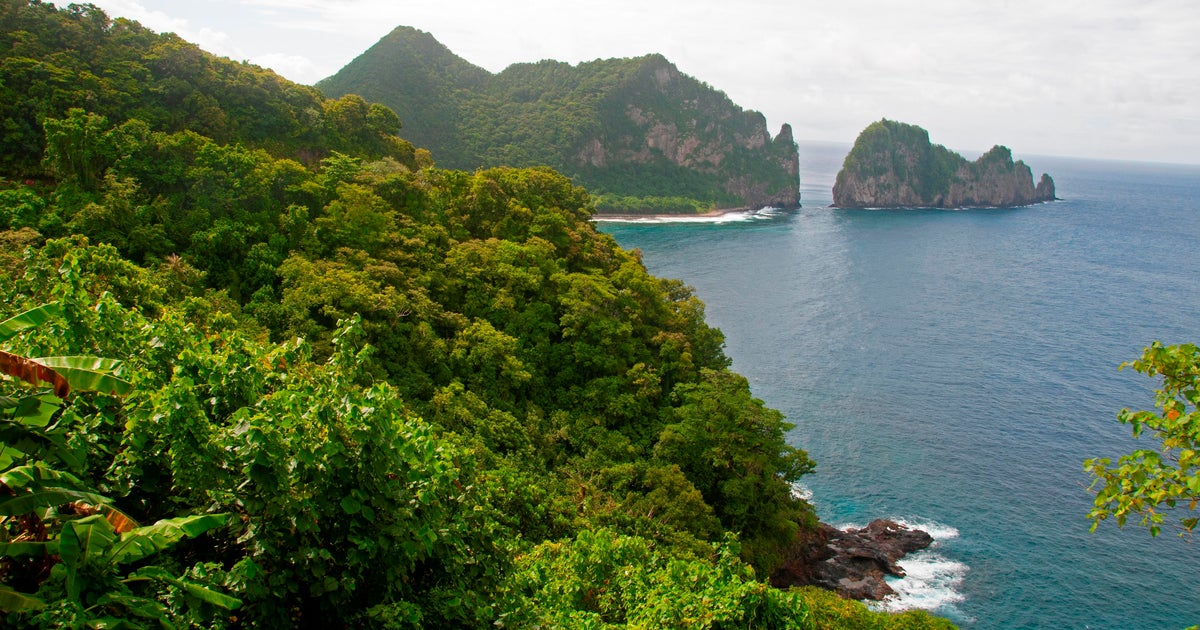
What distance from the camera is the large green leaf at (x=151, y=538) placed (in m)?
6.24

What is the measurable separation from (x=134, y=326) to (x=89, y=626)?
6502 millimetres

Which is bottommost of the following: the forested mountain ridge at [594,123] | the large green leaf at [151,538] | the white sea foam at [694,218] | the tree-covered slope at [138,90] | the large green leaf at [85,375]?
the large green leaf at [151,538]

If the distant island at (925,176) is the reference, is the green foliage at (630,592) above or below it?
below

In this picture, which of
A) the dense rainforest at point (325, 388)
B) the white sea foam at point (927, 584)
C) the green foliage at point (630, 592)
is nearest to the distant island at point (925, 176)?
the dense rainforest at point (325, 388)

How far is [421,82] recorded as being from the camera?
138 meters

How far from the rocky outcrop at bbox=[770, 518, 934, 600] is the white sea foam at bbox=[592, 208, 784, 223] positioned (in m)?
93.5

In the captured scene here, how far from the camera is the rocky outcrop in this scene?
3092 cm

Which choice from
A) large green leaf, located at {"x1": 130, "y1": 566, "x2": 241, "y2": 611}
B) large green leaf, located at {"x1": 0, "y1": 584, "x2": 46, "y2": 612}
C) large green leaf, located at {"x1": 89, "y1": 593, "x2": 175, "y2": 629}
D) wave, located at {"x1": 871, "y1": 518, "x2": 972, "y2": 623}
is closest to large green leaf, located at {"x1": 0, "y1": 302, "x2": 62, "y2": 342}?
large green leaf, located at {"x1": 0, "y1": 584, "x2": 46, "y2": 612}

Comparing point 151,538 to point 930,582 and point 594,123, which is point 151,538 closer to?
point 930,582

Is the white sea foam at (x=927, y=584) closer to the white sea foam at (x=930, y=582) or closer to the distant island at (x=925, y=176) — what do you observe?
the white sea foam at (x=930, y=582)

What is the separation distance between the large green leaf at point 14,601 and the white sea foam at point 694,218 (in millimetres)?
119073

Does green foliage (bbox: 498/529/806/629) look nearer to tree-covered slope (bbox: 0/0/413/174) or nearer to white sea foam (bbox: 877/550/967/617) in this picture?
white sea foam (bbox: 877/550/967/617)

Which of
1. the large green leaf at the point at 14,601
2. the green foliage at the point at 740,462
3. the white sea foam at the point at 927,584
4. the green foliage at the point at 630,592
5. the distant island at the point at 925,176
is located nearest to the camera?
the large green leaf at the point at 14,601

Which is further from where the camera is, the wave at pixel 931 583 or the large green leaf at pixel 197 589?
the wave at pixel 931 583
